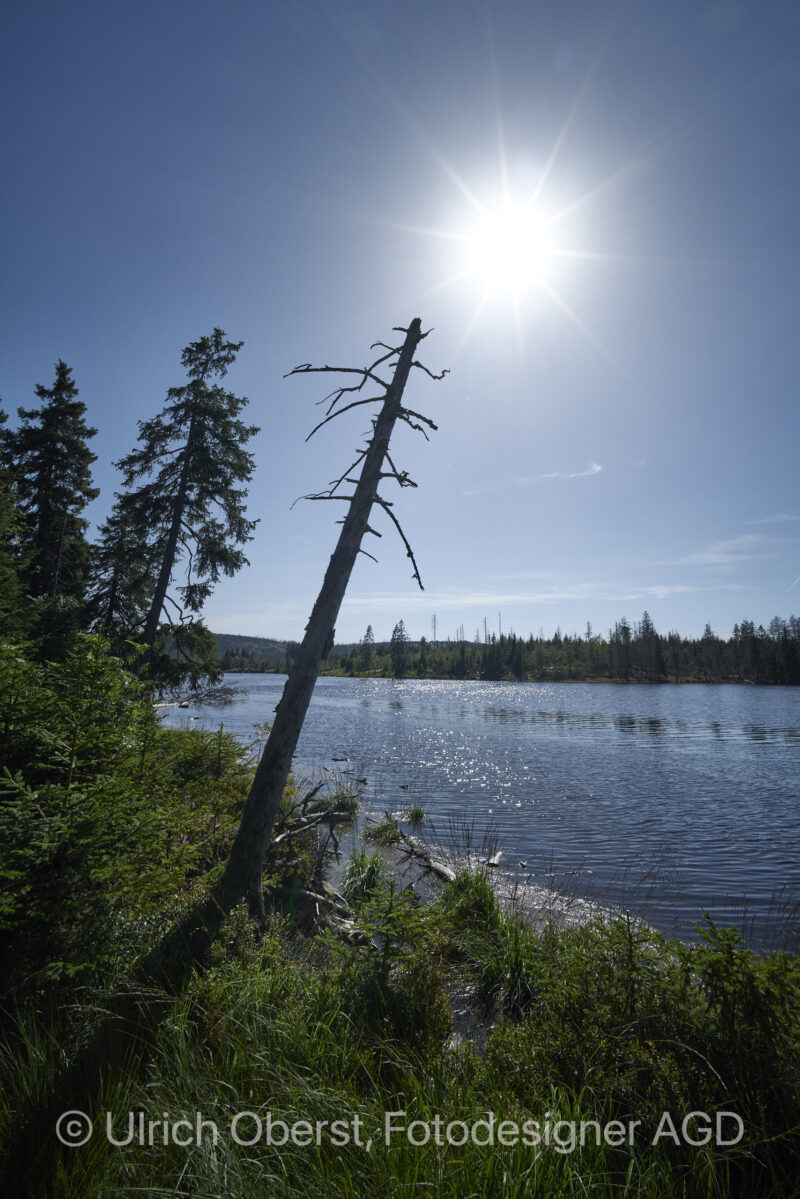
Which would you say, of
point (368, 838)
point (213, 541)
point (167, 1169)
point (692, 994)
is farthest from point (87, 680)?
point (213, 541)

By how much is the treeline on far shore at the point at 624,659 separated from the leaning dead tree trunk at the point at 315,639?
10663 centimetres

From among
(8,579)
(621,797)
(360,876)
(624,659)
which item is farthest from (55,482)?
(624,659)

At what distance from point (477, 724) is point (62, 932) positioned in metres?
36.9

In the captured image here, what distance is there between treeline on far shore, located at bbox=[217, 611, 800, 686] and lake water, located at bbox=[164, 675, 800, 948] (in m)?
84.2

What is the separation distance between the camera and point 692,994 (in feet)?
10.3

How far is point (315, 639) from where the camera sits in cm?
568

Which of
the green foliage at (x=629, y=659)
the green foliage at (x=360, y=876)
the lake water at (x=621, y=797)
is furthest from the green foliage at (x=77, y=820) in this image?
the green foliage at (x=629, y=659)

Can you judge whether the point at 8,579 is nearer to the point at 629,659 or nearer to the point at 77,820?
the point at 77,820

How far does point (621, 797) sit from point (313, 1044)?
16.5m

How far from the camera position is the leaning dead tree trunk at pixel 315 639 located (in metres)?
5.34

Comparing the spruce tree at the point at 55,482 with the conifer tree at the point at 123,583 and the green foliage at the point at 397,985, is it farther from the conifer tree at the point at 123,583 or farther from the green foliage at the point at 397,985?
the green foliage at the point at 397,985

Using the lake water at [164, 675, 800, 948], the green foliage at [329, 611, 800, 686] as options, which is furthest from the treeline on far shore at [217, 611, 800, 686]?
the lake water at [164, 675, 800, 948]

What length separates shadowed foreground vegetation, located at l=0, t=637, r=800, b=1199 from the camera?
234cm

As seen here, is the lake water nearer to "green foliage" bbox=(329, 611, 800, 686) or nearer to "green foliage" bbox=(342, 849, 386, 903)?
"green foliage" bbox=(342, 849, 386, 903)
